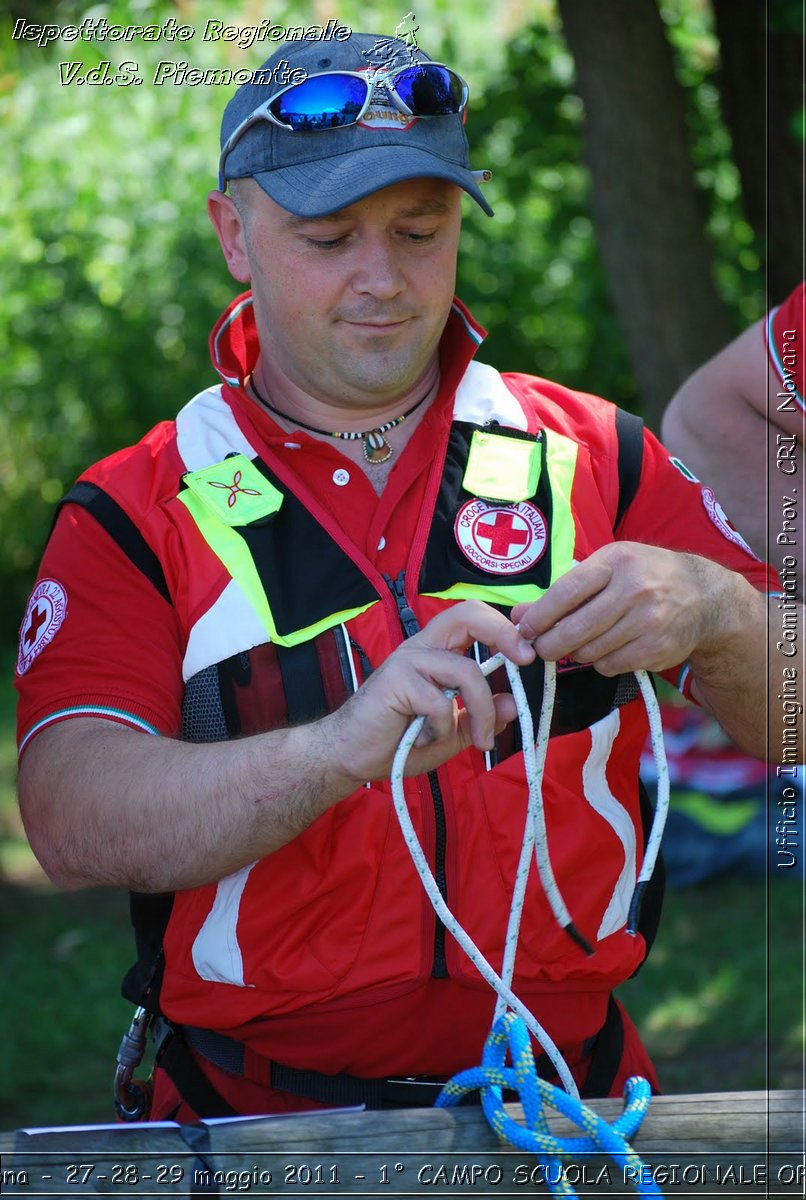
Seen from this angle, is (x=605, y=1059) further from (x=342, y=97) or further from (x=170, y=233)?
(x=170, y=233)

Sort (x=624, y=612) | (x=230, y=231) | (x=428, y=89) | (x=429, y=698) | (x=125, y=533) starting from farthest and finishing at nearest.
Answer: (x=230, y=231), (x=428, y=89), (x=125, y=533), (x=624, y=612), (x=429, y=698)

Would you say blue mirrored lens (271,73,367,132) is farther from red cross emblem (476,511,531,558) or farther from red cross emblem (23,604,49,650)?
red cross emblem (23,604,49,650)

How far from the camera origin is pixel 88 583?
2197mm

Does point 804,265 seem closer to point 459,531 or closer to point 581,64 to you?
point 581,64

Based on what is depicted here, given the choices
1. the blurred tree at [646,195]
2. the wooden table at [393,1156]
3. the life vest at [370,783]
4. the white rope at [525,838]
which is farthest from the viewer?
the blurred tree at [646,195]

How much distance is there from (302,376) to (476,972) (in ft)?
3.41

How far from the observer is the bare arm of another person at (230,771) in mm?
1874

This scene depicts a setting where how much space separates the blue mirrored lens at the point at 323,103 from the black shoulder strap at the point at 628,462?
709 millimetres

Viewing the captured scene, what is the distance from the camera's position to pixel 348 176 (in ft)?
7.21

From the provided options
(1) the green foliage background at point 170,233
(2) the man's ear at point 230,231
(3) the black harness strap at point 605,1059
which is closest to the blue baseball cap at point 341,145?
(2) the man's ear at point 230,231

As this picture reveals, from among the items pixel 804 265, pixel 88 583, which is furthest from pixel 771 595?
pixel 804 265

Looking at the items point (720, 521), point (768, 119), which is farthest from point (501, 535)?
point (768, 119)

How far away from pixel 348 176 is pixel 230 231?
1.34 ft

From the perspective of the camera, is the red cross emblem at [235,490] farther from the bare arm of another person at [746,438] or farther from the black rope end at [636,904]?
the bare arm of another person at [746,438]
